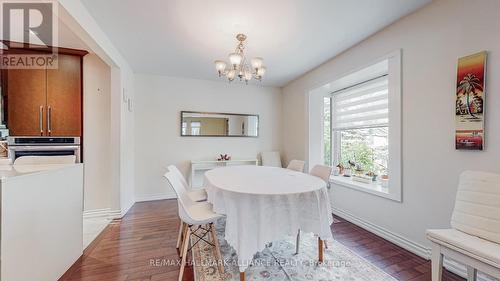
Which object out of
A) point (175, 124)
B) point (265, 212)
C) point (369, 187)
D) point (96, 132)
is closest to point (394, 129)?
point (369, 187)

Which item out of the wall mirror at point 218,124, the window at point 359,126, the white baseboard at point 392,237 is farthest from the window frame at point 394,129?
the wall mirror at point 218,124

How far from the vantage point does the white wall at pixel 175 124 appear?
13.0 feet

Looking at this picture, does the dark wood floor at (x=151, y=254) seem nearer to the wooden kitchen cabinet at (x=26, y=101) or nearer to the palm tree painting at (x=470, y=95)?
the palm tree painting at (x=470, y=95)

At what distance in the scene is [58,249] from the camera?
5.56ft

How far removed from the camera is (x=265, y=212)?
5.04ft

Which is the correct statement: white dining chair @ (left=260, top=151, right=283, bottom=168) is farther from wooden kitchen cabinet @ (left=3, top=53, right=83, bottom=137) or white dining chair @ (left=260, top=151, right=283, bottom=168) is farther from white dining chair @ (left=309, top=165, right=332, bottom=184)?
wooden kitchen cabinet @ (left=3, top=53, right=83, bottom=137)

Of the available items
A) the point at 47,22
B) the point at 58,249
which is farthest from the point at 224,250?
the point at 47,22

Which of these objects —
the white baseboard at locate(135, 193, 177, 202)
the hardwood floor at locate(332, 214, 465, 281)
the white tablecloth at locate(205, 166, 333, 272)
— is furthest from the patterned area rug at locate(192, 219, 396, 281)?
the white baseboard at locate(135, 193, 177, 202)

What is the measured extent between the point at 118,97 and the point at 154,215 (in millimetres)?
1906

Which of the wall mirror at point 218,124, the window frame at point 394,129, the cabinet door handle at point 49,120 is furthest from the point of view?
the wall mirror at point 218,124

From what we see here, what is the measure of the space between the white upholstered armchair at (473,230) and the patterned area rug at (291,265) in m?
0.56

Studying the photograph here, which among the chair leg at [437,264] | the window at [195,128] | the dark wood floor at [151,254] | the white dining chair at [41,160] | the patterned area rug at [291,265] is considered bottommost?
the dark wood floor at [151,254]

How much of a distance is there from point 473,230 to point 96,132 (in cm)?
435

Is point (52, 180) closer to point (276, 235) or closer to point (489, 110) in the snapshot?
point (276, 235)
